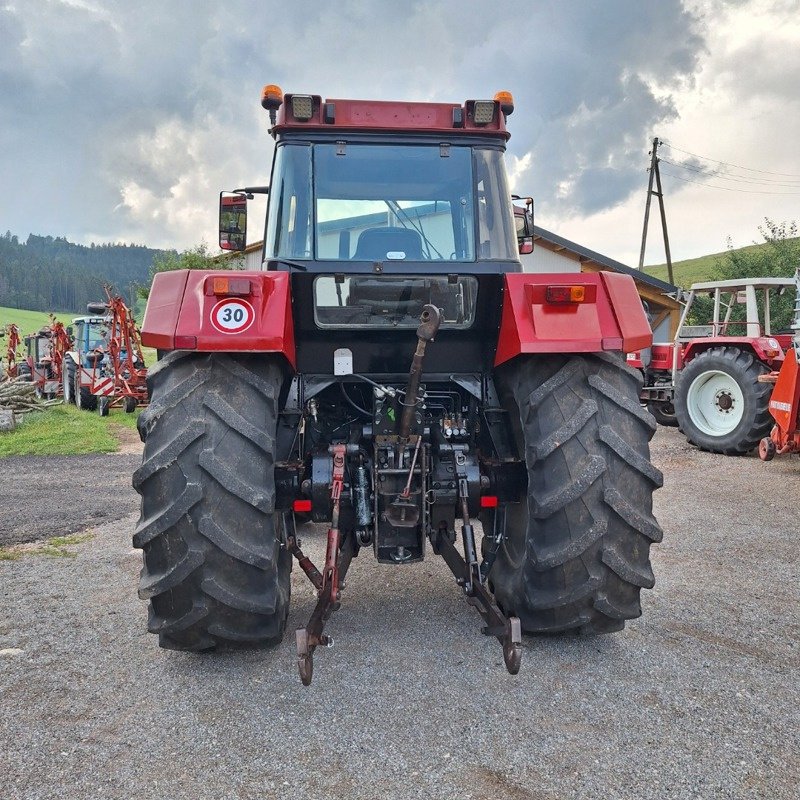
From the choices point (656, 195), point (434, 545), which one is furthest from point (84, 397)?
point (656, 195)

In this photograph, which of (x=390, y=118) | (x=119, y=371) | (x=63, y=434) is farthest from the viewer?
(x=119, y=371)

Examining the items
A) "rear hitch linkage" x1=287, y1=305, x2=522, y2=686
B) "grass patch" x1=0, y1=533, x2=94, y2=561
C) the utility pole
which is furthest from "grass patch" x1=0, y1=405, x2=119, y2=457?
the utility pole

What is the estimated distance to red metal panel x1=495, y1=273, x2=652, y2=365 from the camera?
2.92m

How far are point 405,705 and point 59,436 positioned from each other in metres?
9.51

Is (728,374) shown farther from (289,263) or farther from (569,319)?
(289,263)

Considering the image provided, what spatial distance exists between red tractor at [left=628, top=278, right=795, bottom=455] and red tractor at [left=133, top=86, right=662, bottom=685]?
5.35 meters

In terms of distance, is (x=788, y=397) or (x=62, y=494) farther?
(x=788, y=397)

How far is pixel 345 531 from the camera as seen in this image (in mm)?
3242

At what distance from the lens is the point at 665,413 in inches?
448

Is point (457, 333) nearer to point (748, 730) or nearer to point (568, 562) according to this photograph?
point (568, 562)

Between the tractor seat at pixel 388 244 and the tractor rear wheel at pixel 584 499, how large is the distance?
84cm

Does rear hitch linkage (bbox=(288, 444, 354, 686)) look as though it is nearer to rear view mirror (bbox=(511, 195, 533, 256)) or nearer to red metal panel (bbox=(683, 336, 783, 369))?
rear view mirror (bbox=(511, 195, 533, 256))

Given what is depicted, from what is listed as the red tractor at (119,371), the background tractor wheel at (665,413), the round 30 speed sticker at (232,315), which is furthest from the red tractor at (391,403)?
the red tractor at (119,371)

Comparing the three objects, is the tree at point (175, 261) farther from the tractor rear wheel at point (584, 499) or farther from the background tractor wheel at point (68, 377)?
the tractor rear wheel at point (584, 499)
